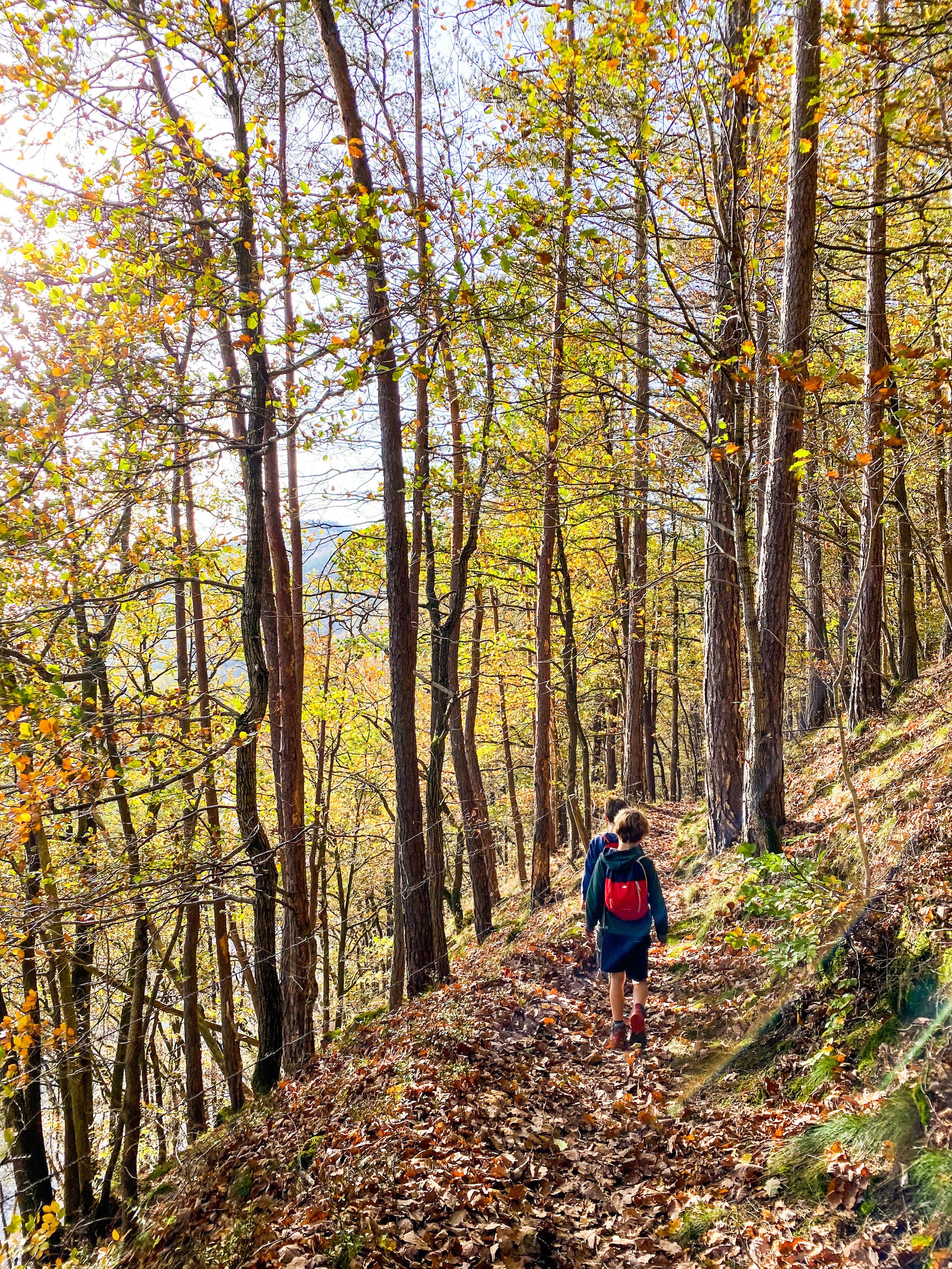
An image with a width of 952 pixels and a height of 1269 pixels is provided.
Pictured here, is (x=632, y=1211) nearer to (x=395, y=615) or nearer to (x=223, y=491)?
(x=395, y=615)

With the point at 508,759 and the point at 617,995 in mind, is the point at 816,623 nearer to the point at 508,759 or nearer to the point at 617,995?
the point at 617,995

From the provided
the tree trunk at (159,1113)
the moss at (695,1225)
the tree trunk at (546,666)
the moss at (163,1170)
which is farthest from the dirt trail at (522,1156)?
the tree trunk at (159,1113)

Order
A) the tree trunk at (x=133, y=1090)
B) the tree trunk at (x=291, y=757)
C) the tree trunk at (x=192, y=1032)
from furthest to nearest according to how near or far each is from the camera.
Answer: the tree trunk at (x=192, y=1032) → the tree trunk at (x=133, y=1090) → the tree trunk at (x=291, y=757)

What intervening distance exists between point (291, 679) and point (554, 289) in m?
6.77

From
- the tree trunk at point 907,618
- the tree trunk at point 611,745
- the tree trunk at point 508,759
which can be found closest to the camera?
the tree trunk at point 907,618

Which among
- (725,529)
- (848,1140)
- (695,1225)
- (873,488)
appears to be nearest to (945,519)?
(873,488)

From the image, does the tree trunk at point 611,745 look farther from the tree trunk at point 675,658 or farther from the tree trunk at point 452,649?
the tree trunk at point 452,649

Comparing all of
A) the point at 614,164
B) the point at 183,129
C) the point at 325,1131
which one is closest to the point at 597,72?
the point at 614,164

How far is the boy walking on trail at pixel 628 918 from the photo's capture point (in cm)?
586

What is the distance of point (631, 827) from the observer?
5902 millimetres

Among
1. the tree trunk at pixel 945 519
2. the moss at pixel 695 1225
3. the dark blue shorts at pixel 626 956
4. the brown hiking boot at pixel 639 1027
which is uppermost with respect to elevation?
the tree trunk at pixel 945 519

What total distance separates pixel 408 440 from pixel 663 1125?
807cm

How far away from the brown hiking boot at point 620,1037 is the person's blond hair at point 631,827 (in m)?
1.60

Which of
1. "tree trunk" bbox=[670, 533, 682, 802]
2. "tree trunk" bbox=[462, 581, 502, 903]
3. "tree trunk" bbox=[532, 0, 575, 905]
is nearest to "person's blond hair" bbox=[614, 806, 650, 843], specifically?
"tree trunk" bbox=[532, 0, 575, 905]
